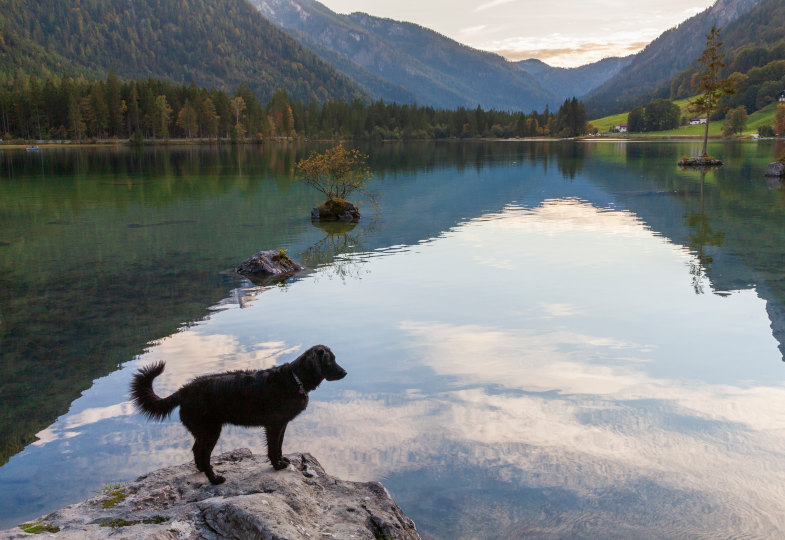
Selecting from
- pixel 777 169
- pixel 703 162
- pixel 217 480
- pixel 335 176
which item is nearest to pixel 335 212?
pixel 335 176

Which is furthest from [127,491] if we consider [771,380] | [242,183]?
[242,183]

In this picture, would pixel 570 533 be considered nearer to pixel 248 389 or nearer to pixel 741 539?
pixel 741 539

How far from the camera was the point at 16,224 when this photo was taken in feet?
129

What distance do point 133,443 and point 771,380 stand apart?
14610 millimetres

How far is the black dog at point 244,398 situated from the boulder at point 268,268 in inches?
660

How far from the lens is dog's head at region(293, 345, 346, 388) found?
26.2 ft

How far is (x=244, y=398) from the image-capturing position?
8125 mm

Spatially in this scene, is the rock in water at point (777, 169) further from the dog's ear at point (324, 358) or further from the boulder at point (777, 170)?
the dog's ear at point (324, 358)

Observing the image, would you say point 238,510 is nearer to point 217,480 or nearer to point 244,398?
point 217,480

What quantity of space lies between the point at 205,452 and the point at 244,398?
856 mm

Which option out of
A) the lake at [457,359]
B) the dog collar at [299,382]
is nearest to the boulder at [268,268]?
the lake at [457,359]

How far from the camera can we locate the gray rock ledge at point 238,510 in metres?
6.22

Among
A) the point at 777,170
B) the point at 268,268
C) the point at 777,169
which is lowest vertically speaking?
the point at 268,268

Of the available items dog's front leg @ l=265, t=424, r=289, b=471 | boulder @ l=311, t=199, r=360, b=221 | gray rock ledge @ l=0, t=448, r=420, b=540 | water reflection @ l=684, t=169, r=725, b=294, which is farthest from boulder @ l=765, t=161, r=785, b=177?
dog's front leg @ l=265, t=424, r=289, b=471
